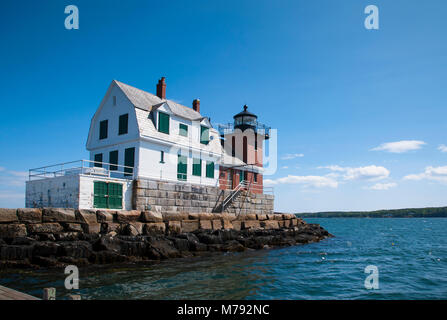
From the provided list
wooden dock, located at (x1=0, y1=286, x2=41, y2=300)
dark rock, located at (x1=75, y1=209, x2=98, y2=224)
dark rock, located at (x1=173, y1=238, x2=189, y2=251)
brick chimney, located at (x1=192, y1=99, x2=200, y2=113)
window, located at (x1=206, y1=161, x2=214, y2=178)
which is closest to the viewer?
wooden dock, located at (x1=0, y1=286, x2=41, y2=300)

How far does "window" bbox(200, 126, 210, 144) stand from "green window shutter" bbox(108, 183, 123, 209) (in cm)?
871

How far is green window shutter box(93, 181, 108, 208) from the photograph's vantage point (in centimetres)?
1792

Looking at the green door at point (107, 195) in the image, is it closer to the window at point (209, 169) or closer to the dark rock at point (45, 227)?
the dark rock at point (45, 227)

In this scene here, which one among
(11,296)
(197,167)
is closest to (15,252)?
(11,296)

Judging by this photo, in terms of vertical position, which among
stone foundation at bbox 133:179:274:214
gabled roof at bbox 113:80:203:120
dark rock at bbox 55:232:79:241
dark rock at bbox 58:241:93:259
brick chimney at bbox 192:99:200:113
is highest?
brick chimney at bbox 192:99:200:113

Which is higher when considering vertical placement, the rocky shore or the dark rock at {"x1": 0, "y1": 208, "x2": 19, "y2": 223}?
the dark rock at {"x1": 0, "y1": 208, "x2": 19, "y2": 223}

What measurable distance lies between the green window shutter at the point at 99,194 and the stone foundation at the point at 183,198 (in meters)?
1.88

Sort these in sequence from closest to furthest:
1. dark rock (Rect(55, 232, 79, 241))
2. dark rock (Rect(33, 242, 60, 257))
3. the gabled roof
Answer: dark rock (Rect(33, 242, 60, 257))
dark rock (Rect(55, 232, 79, 241))
the gabled roof

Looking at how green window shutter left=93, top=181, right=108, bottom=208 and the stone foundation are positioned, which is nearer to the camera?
green window shutter left=93, top=181, right=108, bottom=208

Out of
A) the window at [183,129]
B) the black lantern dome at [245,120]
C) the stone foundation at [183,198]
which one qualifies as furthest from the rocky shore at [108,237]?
the black lantern dome at [245,120]

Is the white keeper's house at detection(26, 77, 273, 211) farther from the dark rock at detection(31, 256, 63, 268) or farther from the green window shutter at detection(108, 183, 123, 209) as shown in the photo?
the dark rock at detection(31, 256, 63, 268)

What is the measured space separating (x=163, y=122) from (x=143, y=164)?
3660 millimetres

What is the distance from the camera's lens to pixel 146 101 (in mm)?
23719

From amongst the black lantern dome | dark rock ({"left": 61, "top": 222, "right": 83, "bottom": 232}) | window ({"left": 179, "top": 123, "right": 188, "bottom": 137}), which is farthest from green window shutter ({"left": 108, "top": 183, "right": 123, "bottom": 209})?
the black lantern dome
